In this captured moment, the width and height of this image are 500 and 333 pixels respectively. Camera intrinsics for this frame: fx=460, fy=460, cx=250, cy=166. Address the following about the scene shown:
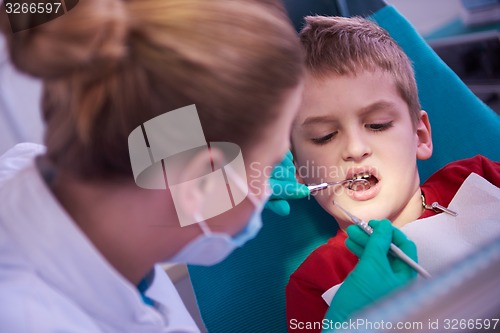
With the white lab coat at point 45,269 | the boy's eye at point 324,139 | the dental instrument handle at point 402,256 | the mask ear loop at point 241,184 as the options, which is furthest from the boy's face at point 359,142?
the white lab coat at point 45,269

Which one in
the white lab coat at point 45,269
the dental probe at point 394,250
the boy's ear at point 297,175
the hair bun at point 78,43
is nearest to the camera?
the hair bun at point 78,43

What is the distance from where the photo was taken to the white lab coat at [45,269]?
421 millimetres

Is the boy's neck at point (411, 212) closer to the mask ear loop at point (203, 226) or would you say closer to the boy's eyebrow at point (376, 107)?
the boy's eyebrow at point (376, 107)

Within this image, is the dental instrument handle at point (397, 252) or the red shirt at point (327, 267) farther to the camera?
the red shirt at point (327, 267)

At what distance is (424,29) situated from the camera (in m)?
1.02

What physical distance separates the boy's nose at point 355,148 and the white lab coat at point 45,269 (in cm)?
38

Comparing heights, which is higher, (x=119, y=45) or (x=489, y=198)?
(x=119, y=45)

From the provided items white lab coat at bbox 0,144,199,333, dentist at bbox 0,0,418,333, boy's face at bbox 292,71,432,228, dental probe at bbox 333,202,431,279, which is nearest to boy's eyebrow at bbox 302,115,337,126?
boy's face at bbox 292,71,432,228

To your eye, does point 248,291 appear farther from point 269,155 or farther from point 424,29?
point 424,29

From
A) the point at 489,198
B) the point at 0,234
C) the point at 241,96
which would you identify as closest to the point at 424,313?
the point at 241,96

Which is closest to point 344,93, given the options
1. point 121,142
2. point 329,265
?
point 329,265

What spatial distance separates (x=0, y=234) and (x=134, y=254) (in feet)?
0.43

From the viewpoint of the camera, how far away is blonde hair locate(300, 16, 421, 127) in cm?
76

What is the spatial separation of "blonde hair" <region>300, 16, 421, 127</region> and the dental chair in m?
0.05
